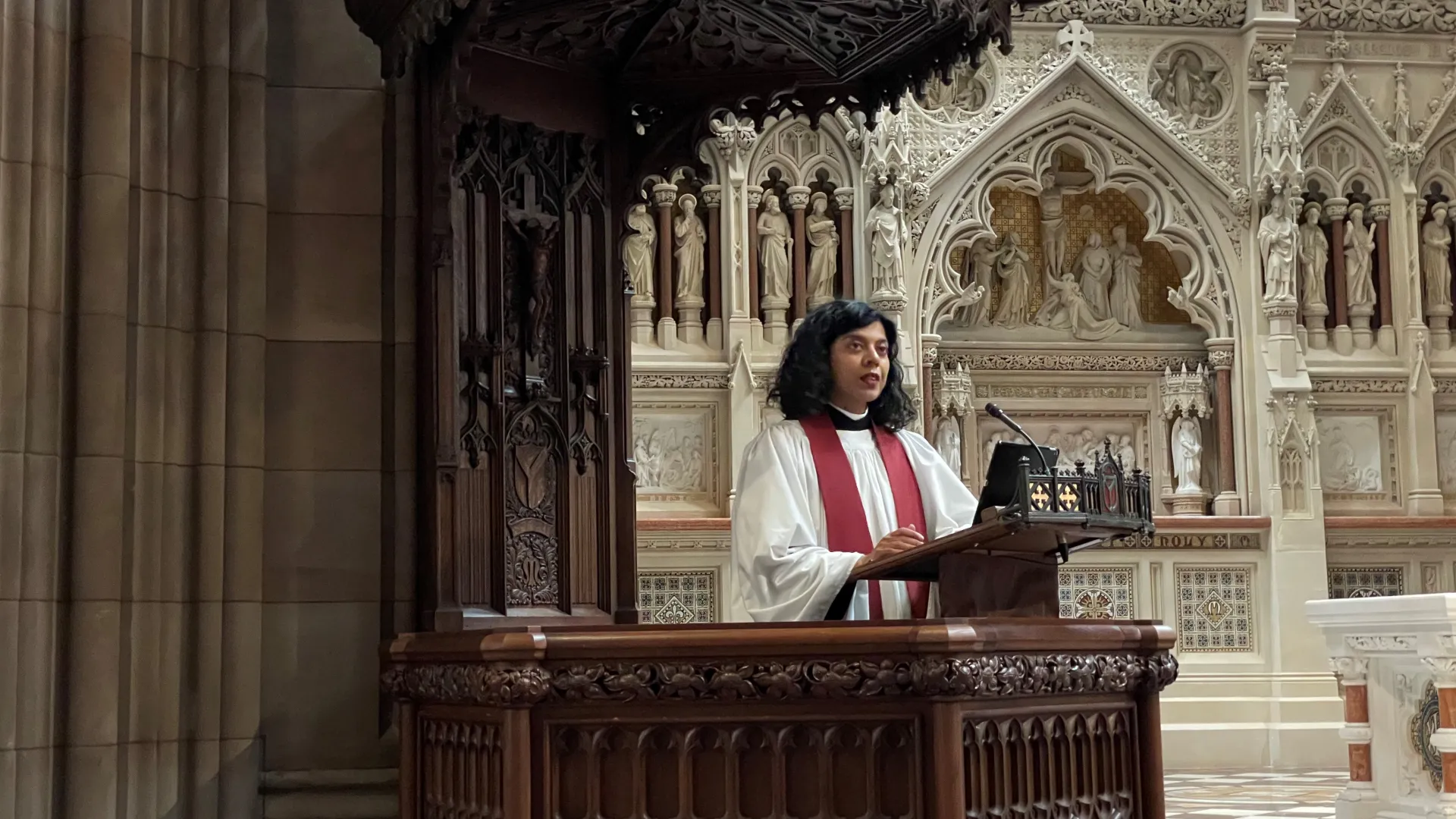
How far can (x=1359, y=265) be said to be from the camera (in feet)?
43.4

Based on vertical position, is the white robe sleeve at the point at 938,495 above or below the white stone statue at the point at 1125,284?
below

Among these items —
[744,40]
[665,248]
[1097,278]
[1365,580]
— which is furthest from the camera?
[1097,278]

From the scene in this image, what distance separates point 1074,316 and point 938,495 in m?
8.85

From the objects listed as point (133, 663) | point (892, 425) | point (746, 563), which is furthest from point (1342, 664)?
point (133, 663)

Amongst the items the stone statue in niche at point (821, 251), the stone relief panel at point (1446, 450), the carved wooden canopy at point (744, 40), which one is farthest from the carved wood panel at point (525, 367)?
the stone relief panel at point (1446, 450)

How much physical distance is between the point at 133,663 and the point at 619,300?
1841 millimetres

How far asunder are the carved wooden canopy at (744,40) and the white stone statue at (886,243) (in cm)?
701

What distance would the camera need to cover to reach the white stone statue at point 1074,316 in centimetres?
1336

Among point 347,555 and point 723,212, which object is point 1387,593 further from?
point 347,555

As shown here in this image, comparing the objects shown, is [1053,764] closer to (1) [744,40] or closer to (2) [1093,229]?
(1) [744,40]

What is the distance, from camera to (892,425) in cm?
489

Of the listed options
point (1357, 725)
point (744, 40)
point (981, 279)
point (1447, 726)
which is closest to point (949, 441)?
point (981, 279)

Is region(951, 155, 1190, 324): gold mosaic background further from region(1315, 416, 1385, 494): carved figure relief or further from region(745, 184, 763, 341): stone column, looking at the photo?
region(745, 184, 763, 341): stone column

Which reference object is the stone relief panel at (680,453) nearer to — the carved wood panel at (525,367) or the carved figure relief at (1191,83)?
the carved figure relief at (1191,83)
